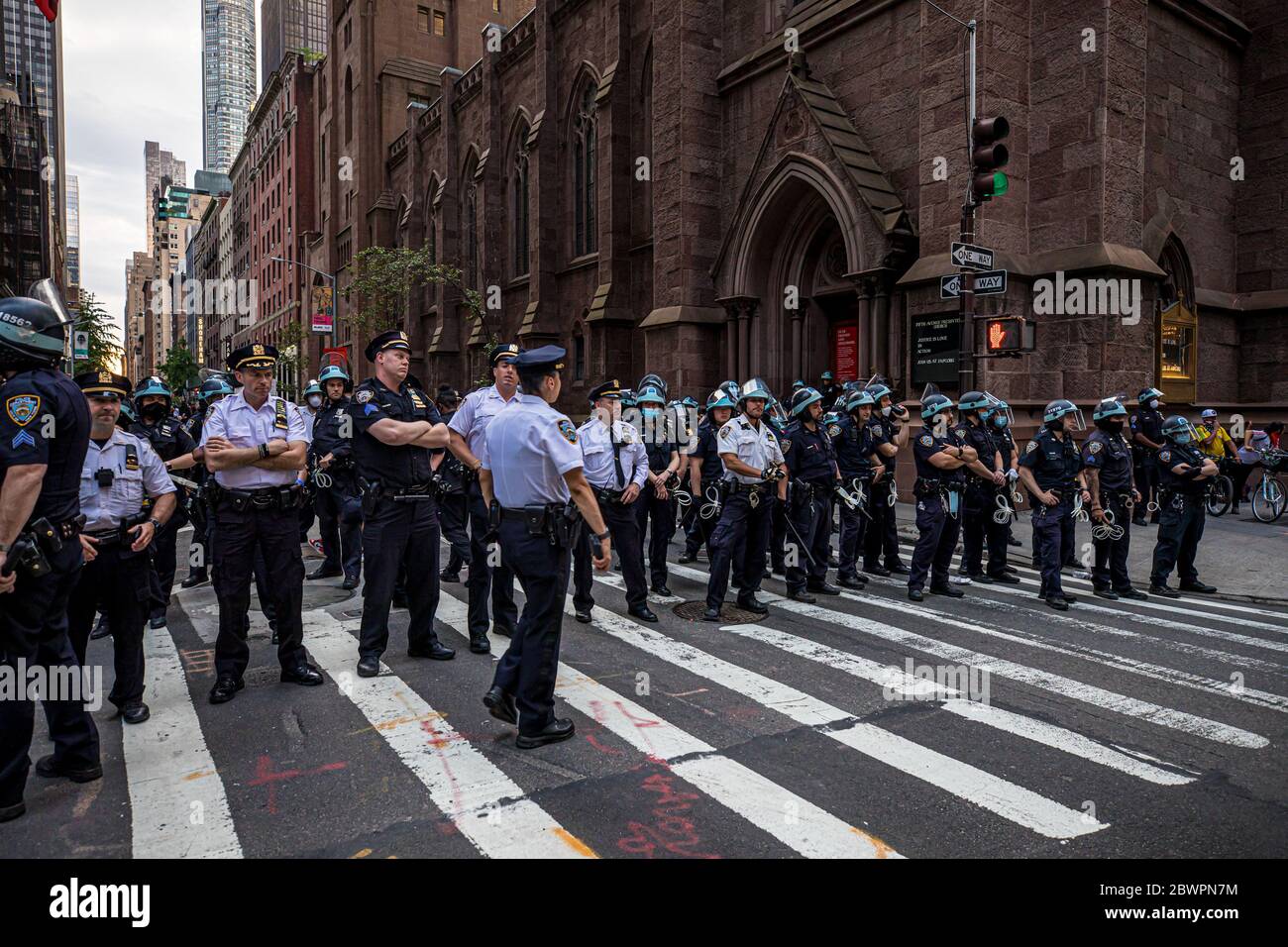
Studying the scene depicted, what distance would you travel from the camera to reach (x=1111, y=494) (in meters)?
9.47

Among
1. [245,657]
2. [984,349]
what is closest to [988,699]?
[245,657]

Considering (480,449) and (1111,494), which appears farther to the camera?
(1111,494)

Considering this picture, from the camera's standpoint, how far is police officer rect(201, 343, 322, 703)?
19.0 ft

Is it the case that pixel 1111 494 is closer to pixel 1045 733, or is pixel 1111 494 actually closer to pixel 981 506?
pixel 981 506

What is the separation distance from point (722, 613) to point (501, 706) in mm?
3666

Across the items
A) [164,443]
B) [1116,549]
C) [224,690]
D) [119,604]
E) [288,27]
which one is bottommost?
[224,690]

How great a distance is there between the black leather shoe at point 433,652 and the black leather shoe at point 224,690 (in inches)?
53.0

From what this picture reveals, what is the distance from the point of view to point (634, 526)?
326 inches

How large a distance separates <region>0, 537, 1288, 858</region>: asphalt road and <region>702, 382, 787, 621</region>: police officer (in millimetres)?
1050

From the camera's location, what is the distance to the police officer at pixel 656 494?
968cm

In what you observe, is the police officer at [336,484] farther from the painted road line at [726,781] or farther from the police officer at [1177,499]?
the police officer at [1177,499]

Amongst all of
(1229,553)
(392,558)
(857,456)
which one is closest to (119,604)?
(392,558)

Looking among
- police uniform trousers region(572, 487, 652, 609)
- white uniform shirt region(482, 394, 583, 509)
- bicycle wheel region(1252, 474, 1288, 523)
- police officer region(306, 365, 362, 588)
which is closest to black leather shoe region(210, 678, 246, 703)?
white uniform shirt region(482, 394, 583, 509)
